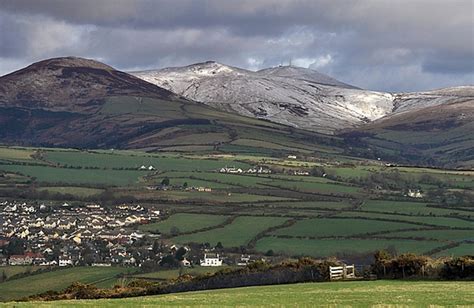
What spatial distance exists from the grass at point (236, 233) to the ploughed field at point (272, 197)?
10 cm

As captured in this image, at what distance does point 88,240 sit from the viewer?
8512 cm

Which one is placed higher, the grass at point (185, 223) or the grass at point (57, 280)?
the grass at point (185, 223)

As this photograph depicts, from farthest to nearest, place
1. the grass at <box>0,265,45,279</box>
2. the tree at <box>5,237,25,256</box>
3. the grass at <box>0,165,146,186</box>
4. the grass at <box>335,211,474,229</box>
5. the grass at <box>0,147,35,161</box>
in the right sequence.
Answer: the grass at <box>0,147,35,161</box> → the grass at <box>0,165,146,186</box> → the grass at <box>335,211,474,229</box> → the tree at <box>5,237,25,256</box> → the grass at <box>0,265,45,279</box>

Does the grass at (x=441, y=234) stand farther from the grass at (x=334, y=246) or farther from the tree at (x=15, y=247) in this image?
the tree at (x=15, y=247)

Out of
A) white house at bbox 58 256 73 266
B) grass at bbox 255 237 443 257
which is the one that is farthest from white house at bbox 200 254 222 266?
white house at bbox 58 256 73 266

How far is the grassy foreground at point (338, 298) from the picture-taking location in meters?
27.2

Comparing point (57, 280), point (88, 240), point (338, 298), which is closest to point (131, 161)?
point (88, 240)

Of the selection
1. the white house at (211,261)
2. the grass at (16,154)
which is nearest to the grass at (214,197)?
the white house at (211,261)

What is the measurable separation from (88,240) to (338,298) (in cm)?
5912

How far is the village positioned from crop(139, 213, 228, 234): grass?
5.52 ft

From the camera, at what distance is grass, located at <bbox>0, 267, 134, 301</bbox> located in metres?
59.6

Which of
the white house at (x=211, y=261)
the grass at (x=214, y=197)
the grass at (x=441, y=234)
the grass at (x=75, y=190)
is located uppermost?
the grass at (x=75, y=190)

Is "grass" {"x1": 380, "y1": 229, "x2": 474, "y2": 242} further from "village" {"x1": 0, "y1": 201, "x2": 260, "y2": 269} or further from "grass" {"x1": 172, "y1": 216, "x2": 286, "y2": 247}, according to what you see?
"village" {"x1": 0, "y1": 201, "x2": 260, "y2": 269}

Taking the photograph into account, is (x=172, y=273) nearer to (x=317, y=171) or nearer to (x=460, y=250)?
(x=460, y=250)
